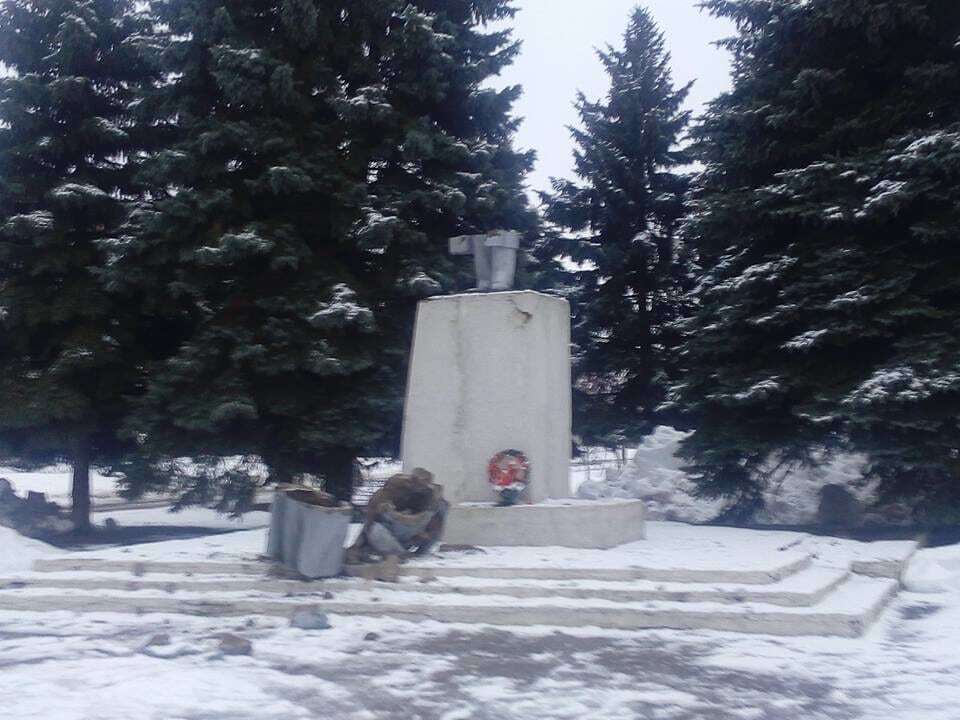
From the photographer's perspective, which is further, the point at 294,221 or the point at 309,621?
the point at 294,221

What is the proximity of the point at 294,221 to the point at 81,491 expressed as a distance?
523 centimetres

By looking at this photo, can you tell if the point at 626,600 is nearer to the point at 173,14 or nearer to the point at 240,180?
the point at 240,180

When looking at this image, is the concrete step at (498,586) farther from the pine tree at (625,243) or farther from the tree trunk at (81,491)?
the pine tree at (625,243)

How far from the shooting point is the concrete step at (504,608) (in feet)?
19.9

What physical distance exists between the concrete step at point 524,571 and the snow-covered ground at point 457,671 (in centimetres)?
80

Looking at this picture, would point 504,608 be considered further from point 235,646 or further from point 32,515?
point 32,515

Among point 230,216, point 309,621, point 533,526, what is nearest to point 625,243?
point 230,216

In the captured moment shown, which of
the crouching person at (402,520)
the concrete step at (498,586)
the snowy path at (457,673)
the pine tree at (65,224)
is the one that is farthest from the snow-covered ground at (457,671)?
the pine tree at (65,224)

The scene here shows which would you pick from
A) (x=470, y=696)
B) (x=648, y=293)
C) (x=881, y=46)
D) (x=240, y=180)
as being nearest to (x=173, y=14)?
(x=240, y=180)

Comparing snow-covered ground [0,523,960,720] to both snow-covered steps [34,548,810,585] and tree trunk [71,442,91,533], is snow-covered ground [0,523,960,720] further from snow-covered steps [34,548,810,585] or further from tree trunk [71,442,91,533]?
tree trunk [71,442,91,533]

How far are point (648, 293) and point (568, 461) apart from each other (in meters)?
7.27

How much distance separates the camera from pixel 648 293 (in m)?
16.4

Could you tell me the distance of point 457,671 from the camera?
5.12 meters

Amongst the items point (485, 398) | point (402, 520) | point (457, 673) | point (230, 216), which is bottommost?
point (457, 673)
